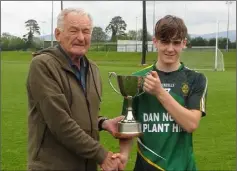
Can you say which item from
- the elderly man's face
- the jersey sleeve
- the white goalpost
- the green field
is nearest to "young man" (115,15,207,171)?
the jersey sleeve

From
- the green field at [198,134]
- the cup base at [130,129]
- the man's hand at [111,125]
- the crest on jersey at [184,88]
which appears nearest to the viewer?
the cup base at [130,129]

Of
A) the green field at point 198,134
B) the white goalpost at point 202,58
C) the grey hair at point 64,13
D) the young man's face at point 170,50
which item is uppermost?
the grey hair at point 64,13

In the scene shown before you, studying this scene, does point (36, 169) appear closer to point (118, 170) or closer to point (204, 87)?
point (118, 170)

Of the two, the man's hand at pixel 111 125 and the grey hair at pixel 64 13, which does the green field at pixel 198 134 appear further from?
the grey hair at pixel 64 13

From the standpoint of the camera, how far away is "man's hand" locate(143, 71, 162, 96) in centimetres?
266

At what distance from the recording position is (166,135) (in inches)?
112

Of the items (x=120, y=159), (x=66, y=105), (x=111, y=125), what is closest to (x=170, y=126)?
(x=120, y=159)

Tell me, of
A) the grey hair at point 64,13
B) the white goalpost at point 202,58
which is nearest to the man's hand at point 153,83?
the grey hair at point 64,13

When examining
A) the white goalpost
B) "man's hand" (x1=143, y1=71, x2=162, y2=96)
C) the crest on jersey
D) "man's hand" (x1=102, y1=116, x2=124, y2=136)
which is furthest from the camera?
the white goalpost

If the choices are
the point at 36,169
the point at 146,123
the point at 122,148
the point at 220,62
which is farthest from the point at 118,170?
the point at 220,62

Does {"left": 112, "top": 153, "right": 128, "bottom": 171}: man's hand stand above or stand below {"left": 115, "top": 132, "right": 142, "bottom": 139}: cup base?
below

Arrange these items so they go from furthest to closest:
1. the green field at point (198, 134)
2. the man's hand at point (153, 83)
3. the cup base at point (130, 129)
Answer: the green field at point (198, 134) → the cup base at point (130, 129) → the man's hand at point (153, 83)

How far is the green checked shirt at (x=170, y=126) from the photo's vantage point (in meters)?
2.85

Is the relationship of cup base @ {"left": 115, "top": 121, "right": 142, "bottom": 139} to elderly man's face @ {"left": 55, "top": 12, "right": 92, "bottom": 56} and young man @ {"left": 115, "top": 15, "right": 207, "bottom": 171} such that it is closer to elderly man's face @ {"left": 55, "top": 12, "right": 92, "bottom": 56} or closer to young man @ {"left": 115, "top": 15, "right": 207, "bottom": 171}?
young man @ {"left": 115, "top": 15, "right": 207, "bottom": 171}
